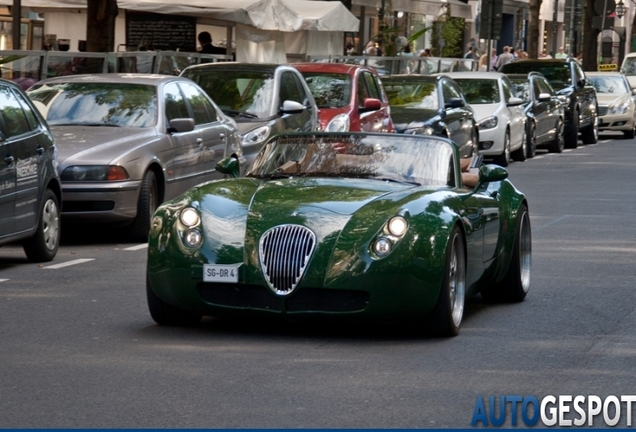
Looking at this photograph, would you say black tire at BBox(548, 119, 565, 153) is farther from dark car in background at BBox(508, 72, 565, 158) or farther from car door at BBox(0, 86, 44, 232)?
car door at BBox(0, 86, 44, 232)

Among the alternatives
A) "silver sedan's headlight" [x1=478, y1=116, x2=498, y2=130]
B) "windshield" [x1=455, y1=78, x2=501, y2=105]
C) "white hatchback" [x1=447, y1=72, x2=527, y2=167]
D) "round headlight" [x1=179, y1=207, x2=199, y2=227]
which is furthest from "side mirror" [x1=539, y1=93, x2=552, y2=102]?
"round headlight" [x1=179, y1=207, x2=199, y2=227]

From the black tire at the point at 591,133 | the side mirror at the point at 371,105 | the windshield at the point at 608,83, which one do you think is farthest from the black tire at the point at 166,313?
the windshield at the point at 608,83

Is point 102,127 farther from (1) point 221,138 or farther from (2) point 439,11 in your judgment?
(2) point 439,11

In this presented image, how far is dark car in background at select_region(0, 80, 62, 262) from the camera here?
11.7m

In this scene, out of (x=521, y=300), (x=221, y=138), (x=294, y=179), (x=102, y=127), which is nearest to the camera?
(x=294, y=179)

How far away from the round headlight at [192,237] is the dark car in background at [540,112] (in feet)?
64.6

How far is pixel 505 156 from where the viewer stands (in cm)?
2558

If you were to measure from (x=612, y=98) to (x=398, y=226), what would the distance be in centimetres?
2784

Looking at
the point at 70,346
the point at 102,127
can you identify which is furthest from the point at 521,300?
the point at 102,127

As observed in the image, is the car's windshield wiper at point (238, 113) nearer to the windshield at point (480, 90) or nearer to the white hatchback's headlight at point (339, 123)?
the white hatchback's headlight at point (339, 123)

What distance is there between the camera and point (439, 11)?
133 ft

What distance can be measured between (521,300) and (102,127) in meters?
5.53

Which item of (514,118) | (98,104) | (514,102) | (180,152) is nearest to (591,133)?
(514,118)

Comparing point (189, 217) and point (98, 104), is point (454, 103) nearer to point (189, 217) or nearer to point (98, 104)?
point (98, 104)
